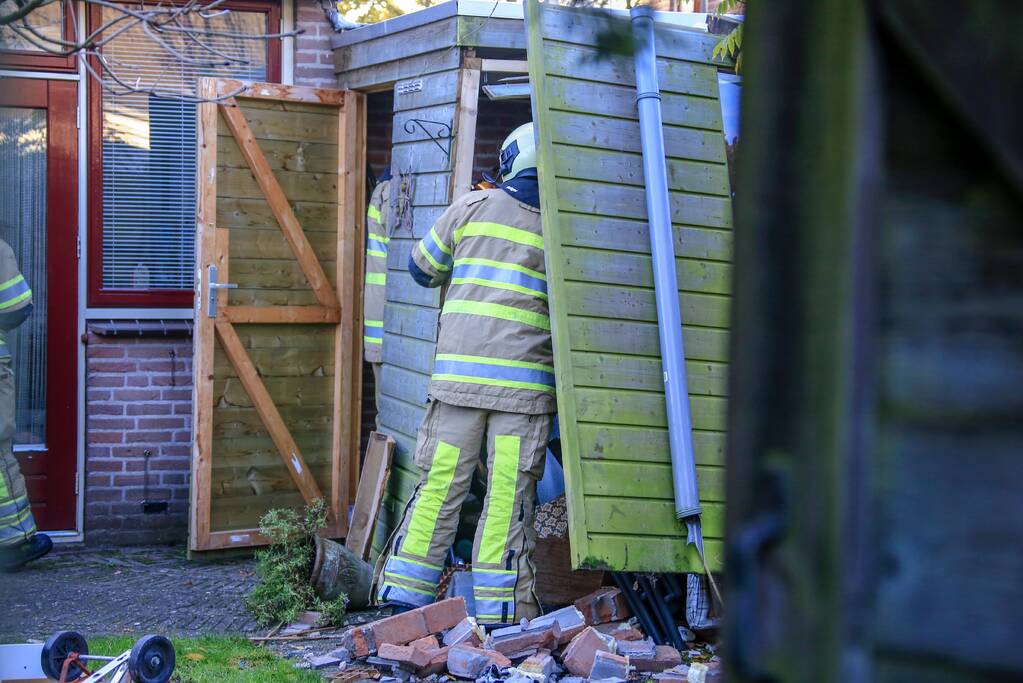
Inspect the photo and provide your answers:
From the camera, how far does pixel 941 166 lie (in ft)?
2.78

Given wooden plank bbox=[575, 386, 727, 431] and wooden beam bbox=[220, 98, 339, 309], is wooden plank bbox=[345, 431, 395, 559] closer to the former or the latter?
wooden beam bbox=[220, 98, 339, 309]

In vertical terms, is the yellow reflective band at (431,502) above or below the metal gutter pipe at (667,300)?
below

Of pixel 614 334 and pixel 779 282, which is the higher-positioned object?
pixel 779 282

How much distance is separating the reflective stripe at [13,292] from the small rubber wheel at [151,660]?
9.54ft


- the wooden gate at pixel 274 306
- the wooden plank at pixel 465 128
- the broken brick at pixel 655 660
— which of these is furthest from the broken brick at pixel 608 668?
the wooden gate at pixel 274 306

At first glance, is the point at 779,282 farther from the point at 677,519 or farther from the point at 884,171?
the point at 677,519

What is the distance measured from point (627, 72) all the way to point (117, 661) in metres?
3.51

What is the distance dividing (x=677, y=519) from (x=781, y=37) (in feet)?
14.2

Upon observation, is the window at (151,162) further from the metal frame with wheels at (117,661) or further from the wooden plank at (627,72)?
the metal frame with wheels at (117,661)

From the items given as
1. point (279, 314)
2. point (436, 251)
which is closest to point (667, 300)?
point (436, 251)

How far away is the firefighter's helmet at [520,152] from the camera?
5473mm

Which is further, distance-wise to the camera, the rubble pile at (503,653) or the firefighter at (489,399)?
the firefighter at (489,399)

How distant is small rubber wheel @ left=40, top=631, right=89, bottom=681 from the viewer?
12.4ft

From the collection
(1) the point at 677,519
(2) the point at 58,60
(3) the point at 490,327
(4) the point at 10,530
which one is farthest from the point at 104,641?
(2) the point at 58,60
